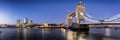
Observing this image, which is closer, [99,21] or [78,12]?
[99,21]

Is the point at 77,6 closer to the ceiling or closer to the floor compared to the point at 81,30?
closer to the ceiling

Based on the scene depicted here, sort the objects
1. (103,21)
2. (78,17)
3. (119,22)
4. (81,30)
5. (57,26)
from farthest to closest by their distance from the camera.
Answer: (57,26) → (78,17) → (81,30) → (103,21) → (119,22)

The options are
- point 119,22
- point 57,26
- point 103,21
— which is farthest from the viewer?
point 57,26

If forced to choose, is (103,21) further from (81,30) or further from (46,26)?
(46,26)

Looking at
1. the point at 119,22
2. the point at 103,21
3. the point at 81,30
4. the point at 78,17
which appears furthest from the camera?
the point at 78,17

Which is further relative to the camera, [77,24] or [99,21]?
[77,24]

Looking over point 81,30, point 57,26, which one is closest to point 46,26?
point 57,26

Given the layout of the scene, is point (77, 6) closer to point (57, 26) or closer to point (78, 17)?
point (78, 17)

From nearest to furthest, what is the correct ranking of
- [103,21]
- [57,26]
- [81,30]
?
[103,21] → [81,30] → [57,26]

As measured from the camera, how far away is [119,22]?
33062 mm

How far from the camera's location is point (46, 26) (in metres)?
66.9

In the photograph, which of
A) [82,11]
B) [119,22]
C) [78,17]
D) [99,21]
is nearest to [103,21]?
[99,21]

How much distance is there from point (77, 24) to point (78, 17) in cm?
368

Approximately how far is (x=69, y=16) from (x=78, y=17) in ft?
15.2
